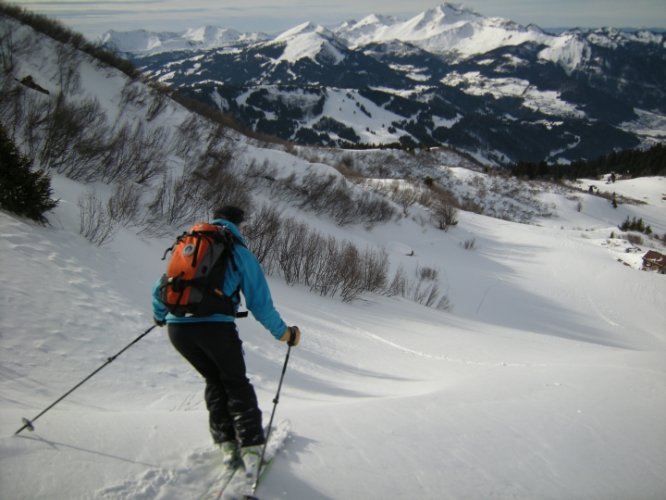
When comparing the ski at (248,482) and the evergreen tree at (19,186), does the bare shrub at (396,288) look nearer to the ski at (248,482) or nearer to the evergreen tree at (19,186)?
the evergreen tree at (19,186)

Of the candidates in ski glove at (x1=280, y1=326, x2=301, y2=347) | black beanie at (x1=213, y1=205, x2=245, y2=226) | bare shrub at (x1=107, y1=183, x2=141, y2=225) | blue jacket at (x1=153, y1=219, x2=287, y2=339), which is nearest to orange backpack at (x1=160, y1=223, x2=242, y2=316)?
blue jacket at (x1=153, y1=219, x2=287, y2=339)

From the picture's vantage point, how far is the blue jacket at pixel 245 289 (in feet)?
9.31

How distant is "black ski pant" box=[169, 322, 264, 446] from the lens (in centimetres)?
279

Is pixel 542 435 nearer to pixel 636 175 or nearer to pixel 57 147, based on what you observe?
pixel 57 147

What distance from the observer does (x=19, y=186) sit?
6.92 meters

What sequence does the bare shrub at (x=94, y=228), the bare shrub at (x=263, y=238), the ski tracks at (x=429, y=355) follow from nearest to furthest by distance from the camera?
Answer: 1. the ski tracks at (x=429, y=355)
2. the bare shrub at (x=94, y=228)
3. the bare shrub at (x=263, y=238)

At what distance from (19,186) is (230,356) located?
22.1 feet

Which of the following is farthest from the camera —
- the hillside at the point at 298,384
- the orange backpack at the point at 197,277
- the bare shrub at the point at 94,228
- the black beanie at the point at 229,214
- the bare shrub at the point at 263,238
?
the bare shrub at the point at 263,238

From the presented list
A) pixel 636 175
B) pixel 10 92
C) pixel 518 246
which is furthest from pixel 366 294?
pixel 636 175

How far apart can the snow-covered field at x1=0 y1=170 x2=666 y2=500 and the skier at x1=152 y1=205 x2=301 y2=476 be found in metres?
0.26

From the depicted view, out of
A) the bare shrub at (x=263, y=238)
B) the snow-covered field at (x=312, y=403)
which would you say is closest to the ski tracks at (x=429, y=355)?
the snow-covered field at (x=312, y=403)

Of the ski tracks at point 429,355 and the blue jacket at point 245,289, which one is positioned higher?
the blue jacket at point 245,289

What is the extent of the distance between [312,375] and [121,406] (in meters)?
2.78

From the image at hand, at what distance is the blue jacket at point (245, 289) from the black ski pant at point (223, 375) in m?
0.05
